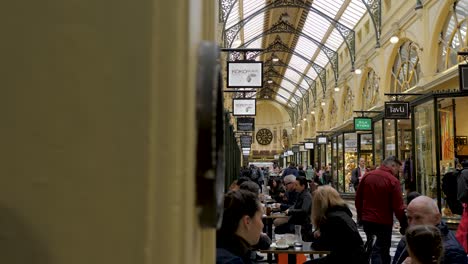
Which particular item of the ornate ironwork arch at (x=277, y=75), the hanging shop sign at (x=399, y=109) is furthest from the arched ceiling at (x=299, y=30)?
the hanging shop sign at (x=399, y=109)

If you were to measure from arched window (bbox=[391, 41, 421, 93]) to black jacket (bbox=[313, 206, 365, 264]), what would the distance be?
10.7m

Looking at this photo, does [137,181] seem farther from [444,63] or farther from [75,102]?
[444,63]

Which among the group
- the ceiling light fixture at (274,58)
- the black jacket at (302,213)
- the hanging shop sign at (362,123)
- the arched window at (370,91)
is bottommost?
the black jacket at (302,213)

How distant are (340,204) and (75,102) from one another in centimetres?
433

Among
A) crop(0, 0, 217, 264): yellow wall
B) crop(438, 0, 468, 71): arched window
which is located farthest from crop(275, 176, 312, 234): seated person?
crop(0, 0, 217, 264): yellow wall

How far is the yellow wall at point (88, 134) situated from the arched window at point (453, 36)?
1160 centimetres

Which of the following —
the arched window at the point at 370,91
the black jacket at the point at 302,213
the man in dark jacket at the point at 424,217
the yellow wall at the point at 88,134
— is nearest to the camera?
the yellow wall at the point at 88,134

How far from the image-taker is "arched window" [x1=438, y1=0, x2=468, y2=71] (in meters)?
10.9

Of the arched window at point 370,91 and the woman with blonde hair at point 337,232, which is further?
the arched window at point 370,91

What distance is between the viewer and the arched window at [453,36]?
10914 mm

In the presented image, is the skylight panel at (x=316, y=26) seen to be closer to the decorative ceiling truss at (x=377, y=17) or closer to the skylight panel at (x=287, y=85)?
the decorative ceiling truss at (x=377, y=17)

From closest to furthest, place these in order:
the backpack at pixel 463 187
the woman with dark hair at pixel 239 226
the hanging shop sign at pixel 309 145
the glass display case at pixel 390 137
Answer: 1. the woman with dark hair at pixel 239 226
2. the backpack at pixel 463 187
3. the glass display case at pixel 390 137
4. the hanging shop sign at pixel 309 145

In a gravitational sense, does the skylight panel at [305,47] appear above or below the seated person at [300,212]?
above

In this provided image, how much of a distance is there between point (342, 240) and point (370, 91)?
641 inches
